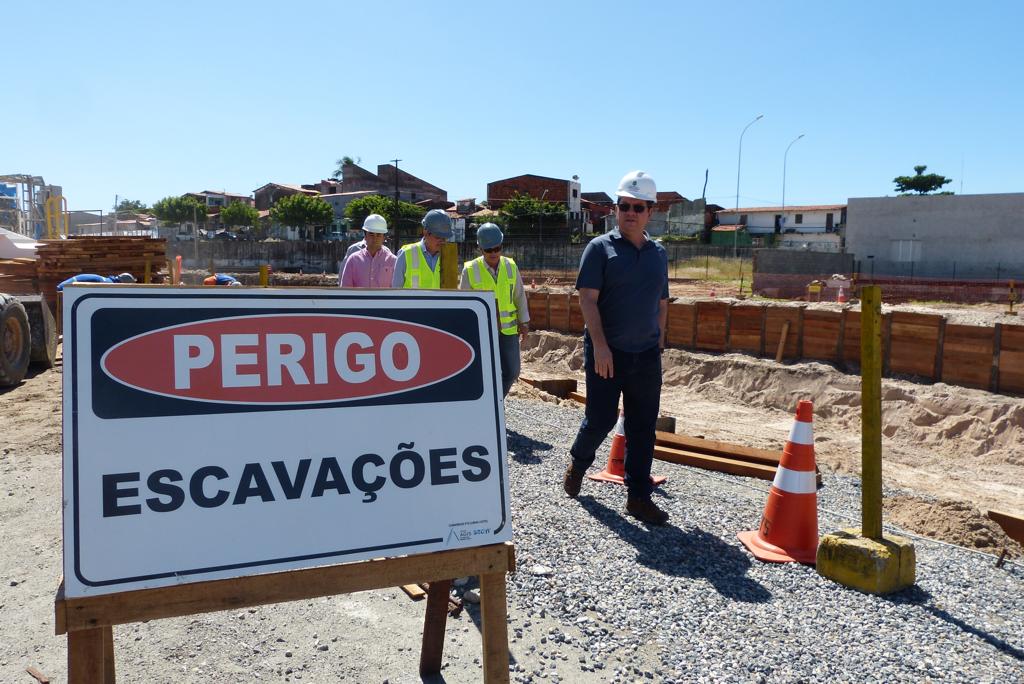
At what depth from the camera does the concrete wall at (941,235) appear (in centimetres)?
3566

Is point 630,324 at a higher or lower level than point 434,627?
higher

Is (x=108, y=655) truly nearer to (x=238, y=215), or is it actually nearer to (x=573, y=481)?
(x=573, y=481)

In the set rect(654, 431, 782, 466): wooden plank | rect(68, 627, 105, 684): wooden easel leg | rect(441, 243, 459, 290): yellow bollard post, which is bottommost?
rect(654, 431, 782, 466): wooden plank

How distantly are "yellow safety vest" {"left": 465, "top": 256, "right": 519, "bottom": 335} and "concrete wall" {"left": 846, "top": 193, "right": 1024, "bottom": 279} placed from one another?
3445 cm

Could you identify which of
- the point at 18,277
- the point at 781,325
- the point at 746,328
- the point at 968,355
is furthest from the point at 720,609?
the point at 18,277

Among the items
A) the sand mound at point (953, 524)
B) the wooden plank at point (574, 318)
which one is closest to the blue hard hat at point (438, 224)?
the sand mound at point (953, 524)

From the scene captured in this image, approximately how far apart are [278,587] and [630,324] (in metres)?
2.85

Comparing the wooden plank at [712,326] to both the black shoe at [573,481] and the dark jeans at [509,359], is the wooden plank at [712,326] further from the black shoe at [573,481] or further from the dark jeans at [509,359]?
the black shoe at [573,481]

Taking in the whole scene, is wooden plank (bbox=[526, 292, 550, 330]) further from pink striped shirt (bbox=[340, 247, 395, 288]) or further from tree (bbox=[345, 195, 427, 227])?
tree (bbox=[345, 195, 427, 227])

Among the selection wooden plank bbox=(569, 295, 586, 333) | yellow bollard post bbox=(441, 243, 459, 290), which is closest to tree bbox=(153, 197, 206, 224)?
wooden plank bbox=(569, 295, 586, 333)

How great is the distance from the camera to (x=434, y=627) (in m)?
2.91

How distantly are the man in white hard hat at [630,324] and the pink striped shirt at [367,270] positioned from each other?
247 cm

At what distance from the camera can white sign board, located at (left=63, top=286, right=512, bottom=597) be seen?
202 cm

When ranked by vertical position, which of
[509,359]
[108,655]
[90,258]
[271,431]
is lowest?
[108,655]
